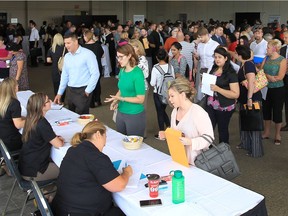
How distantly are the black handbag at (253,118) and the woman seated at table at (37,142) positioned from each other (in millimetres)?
2379

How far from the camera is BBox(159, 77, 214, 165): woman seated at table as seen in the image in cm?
291

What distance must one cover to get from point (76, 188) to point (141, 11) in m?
20.0

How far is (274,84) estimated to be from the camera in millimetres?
5223

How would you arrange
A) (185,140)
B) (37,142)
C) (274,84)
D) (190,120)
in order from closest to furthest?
1. (185,140)
2. (190,120)
3. (37,142)
4. (274,84)

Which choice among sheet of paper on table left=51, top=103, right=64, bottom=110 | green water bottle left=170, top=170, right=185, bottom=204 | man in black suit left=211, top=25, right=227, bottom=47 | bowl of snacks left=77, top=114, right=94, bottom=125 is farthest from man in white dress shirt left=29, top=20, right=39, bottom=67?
green water bottle left=170, top=170, right=185, bottom=204

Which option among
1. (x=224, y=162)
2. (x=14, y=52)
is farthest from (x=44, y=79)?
(x=224, y=162)

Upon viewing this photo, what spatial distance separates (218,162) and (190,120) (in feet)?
1.31

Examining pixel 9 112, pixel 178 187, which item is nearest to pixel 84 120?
pixel 9 112

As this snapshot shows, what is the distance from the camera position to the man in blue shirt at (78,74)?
14.9ft

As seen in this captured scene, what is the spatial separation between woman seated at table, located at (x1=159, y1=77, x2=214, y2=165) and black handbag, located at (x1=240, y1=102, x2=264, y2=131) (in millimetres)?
1799

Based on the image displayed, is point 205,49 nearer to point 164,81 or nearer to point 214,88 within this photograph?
point 164,81

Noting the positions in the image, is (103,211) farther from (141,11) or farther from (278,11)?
(141,11)

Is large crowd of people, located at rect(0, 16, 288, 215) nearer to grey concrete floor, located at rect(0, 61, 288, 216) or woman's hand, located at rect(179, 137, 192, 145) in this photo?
woman's hand, located at rect(179, 137, 192, 145)

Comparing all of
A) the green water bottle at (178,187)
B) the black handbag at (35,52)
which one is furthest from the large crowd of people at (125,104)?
the black handbag at (35,52)
